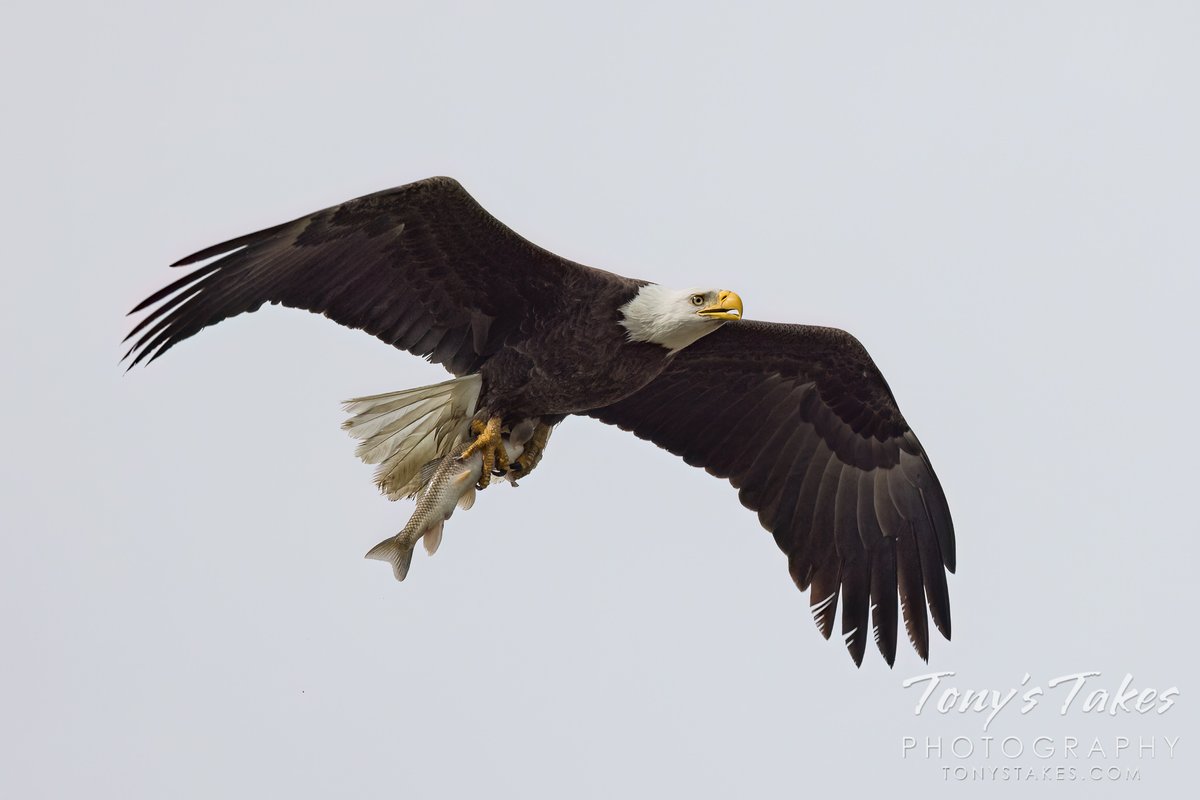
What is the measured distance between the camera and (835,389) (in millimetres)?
9320

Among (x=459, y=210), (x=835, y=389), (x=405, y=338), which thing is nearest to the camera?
(x=459, y=210)

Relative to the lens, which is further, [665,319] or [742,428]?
[742,428]

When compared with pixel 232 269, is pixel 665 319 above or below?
below

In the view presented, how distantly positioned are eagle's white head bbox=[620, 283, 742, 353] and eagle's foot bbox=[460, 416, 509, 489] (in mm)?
906

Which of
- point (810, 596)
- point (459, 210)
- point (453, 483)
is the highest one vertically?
point (459, 210)

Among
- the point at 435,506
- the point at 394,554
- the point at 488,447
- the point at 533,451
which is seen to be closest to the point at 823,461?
the point at 533,451

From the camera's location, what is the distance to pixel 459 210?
308 inches

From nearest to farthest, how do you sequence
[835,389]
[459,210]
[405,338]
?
[459,210] < [405,338] < [835,389]

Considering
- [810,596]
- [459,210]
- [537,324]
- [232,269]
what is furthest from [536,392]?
[810,596]

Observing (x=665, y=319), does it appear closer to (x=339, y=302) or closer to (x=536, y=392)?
(x=536, y=392)

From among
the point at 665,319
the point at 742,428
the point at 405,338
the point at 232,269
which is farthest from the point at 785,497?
the point at 232,269

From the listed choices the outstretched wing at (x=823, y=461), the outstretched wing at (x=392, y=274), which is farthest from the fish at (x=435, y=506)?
the outstretched wing at (x=823, y=461)

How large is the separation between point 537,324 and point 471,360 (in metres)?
0.45

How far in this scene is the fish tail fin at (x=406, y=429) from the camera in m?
8.65
